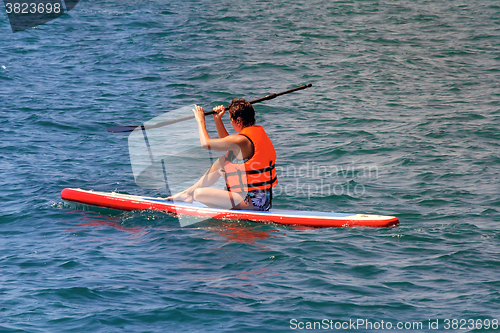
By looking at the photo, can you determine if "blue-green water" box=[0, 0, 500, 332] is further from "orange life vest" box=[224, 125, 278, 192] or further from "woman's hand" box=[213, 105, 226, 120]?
"woman's hand" box=[213, 105, 226, 120]

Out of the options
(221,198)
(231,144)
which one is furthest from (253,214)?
(231,144)

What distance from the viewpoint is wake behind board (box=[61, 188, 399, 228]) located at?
19.8ft

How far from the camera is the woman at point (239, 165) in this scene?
19.2 feet

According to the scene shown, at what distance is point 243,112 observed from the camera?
5.85 meters

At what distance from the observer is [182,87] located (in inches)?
503

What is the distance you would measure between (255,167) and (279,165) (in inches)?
114

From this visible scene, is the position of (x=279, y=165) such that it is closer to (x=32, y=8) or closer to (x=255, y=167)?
(x=255, y=167)

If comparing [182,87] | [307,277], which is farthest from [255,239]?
[182,87]

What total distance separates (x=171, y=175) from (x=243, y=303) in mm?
4686

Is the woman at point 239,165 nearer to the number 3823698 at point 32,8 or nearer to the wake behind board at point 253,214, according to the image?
the wake behind board at point 253,214

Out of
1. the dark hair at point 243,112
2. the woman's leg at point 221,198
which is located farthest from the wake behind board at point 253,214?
the dark hair at point 243,112

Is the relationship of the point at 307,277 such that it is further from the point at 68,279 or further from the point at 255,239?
the point at 68,279

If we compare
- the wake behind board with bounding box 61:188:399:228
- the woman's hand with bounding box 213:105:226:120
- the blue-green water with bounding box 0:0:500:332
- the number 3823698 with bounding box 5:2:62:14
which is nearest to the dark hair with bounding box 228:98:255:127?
the woman's hand with bounding box 213:105:226:120

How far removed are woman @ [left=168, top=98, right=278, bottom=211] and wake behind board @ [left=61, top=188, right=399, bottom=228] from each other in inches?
5.5
